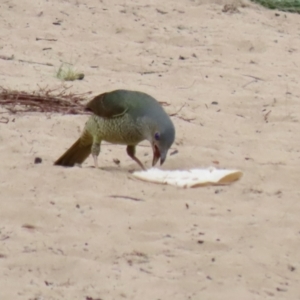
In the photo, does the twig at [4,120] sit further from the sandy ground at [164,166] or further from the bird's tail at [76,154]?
the bird's tail at [76,154]

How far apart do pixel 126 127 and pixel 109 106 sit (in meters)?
0.18

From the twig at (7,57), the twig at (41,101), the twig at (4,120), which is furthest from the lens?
the twig at (7,57)

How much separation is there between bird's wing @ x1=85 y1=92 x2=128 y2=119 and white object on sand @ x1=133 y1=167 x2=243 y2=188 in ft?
1.23

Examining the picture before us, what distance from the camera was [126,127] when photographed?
5660 mm

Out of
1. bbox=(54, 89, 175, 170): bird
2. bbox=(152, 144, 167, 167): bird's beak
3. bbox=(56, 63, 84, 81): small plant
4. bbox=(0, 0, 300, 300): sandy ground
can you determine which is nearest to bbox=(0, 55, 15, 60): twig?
bbox=(0, 0, 300, 300): sandy ground

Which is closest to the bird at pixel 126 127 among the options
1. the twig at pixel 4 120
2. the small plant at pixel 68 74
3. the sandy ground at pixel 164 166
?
the sandy ground at pixel 164 166

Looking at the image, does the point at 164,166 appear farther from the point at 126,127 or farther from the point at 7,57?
the point at 7,57

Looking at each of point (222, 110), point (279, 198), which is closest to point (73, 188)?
point (279, 198)

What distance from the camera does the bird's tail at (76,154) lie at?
5.75 m

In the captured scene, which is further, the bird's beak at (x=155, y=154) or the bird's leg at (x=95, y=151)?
the bird's leg at (x=95, y=151)

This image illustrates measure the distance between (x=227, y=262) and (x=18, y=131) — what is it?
224 cm

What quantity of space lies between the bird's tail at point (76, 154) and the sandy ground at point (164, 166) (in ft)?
0.32

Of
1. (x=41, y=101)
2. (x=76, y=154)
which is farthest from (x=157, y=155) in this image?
(x=41, y=101)

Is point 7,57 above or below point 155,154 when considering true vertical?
below
